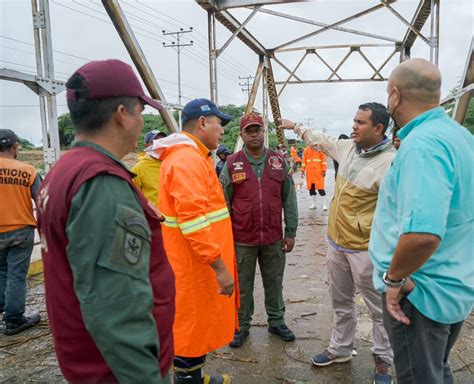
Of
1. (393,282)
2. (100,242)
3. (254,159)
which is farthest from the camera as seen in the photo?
(254,159)

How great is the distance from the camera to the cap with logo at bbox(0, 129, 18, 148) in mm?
3764

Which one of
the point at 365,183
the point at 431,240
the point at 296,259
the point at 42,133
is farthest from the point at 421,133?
the point at 296,259

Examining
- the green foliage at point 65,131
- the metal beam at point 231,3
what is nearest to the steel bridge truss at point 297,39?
the metal beam at point 231,3

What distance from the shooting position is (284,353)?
3.17m

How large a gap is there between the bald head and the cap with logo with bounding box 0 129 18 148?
11.9 feet

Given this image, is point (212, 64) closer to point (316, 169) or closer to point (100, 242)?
point (316, 169)

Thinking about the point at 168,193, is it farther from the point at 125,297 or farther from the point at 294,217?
the point at 294,217

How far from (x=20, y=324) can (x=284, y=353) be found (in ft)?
8.50

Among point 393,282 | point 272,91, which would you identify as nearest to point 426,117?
point 393,282

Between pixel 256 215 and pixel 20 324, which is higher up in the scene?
pixel 256 215

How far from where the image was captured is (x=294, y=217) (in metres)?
3.62

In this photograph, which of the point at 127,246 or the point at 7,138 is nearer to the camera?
the point at 127,246

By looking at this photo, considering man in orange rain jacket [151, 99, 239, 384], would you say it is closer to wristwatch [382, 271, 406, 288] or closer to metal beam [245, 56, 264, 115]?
wristwatch [382, 271, 406, 288]

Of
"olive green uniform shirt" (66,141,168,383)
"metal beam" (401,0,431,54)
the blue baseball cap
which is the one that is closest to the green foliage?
"metal beam" (401,0,431,54)
